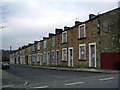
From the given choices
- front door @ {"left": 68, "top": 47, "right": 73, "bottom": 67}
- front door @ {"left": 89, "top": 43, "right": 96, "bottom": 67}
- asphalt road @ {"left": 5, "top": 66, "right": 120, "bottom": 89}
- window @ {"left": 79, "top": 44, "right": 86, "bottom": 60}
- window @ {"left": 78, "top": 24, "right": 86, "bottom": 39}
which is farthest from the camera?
front door @ {"left": 68, "top": 47, "right": 73, "bottom": 67}

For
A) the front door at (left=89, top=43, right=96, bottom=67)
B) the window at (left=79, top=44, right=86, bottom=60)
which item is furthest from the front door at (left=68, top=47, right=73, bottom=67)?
the front door at (left=89, top=43, right=96, bottom=67)

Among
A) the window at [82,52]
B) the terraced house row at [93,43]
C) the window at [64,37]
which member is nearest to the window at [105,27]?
the terraced house row at [93,43]

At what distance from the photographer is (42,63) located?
4388 centimetres

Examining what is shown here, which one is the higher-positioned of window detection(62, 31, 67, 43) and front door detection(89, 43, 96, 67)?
window detection(62, 31, 67, 43)

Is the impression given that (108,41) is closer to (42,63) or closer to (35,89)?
(35,89)

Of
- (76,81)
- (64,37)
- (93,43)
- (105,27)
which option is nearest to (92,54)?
(93,43)

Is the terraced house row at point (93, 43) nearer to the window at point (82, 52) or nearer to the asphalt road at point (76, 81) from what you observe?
the window at point (82, 52)

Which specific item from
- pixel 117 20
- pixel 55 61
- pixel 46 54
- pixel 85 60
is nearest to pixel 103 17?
pixel 117 20

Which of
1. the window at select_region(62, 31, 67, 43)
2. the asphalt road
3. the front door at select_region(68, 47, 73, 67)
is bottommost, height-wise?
the asphalt road

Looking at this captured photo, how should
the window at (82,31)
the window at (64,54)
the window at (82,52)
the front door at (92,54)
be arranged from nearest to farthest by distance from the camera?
the front door at (92,54), the window at (82,52), the window at (82,31), the window at (64,54)

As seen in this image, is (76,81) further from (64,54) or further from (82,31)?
(64,54)

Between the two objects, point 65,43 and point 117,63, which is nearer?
point 117,63

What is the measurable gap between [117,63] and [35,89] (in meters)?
13.5

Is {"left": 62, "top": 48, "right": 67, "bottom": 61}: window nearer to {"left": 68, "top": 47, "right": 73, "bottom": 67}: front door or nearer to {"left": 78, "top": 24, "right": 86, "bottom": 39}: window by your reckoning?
{"left": 68, "top": 47, "right": 73, "bottom": 67}: front door
